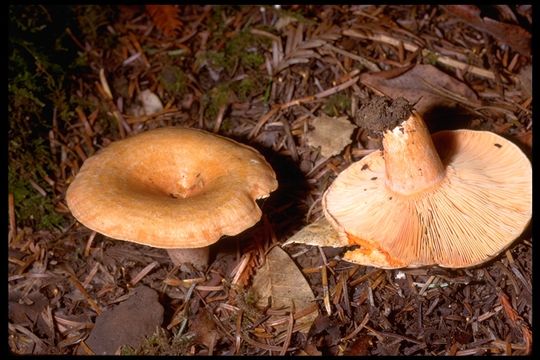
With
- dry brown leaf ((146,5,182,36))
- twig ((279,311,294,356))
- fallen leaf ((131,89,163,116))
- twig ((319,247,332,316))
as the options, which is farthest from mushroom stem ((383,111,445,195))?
dry brown leaf ((146,5,182,36))

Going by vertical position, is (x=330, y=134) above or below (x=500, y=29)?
below

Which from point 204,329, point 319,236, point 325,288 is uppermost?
point 319,236

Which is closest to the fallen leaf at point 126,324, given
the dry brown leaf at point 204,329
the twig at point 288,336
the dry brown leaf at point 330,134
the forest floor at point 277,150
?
the forest floor at point 277,150

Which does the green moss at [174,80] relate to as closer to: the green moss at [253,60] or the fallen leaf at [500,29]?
the green moss at [253,60]

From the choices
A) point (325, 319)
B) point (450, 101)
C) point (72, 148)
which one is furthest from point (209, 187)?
point (450, 101)

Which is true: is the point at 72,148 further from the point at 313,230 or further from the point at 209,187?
the point at 313,230

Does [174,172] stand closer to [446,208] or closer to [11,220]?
[11,220]

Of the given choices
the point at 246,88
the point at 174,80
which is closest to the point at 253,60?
the point at 246,88

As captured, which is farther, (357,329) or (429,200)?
(429,200)
